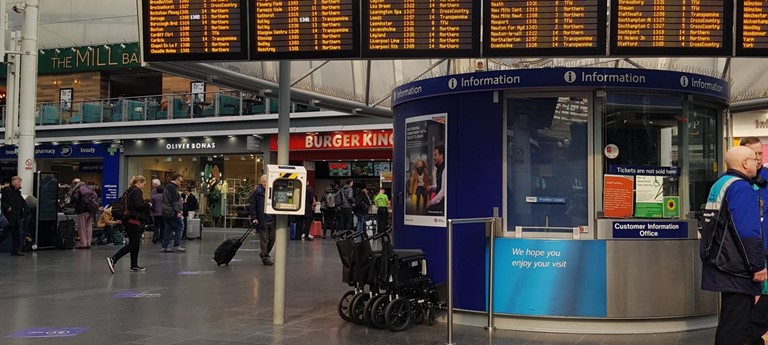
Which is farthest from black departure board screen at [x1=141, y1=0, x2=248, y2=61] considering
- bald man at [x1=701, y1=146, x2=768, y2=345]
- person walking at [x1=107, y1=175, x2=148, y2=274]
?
person walking at [x1=107, y1=175, x2=148, y2=274]

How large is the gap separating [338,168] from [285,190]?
20.6 meters

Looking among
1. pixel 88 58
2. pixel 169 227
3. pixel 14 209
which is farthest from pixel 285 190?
pixel 88 58

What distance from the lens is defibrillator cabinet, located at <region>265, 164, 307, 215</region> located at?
7461 millimetres

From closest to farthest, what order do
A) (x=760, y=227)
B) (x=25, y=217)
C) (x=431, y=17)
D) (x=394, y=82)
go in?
(x=760, y=227), (x=431, y=17), (x=394, y=82), (x=25, y=217)

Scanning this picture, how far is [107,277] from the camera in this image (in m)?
12.2

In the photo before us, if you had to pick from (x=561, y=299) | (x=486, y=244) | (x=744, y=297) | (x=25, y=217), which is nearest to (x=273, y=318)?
(x=486, y=244)

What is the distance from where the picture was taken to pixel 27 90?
17375 mm

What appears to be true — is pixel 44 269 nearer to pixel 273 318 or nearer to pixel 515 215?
pixel 273 318

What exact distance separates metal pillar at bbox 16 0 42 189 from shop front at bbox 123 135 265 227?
10.4 meters

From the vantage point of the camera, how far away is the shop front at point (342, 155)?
2535 cm

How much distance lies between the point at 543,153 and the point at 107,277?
316 inches

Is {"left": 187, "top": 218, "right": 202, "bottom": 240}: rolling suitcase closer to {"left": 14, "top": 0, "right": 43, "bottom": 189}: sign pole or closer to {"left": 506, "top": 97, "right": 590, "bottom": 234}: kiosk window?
{"left": 14, "top": 0, "right": 43, "bottom": 189}: sign pole

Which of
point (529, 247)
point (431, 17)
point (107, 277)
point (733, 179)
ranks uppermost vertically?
point (431, 17)

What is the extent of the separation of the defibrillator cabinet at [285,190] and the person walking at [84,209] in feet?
39.8
